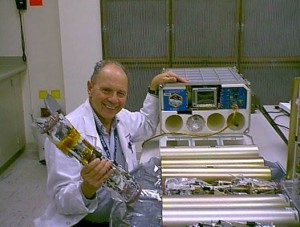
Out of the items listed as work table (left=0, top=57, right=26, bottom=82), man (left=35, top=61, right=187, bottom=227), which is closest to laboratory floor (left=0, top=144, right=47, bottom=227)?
work table (left=0, top=57, right=26, bottom=82)

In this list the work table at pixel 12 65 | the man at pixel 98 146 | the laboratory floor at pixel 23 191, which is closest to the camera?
the man at pixel 98 146

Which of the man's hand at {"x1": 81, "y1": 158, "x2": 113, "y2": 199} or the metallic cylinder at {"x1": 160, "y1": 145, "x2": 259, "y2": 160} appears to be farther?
the metallic cylinder at {"x1": 160, "y1": 145, "x2": 259, "y2": 160}

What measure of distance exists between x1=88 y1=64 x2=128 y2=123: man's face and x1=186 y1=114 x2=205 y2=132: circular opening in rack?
1.32ft

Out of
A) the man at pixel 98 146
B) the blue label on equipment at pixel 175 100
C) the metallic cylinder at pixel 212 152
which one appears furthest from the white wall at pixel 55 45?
the metallic cylinder at pixel 212 152

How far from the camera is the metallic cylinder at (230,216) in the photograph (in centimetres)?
106

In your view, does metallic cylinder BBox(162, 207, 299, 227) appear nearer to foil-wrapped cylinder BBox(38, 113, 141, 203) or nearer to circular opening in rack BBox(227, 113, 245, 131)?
foil-wrapped cylinder BBox(38, 113, 141, 203)

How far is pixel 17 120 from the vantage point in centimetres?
389

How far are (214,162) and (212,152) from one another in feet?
0.30

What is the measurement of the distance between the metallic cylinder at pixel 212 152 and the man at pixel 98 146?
25 cm

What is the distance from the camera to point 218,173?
1.39 m

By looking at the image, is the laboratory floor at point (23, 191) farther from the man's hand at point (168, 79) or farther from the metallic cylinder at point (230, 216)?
the metallic cylinder at point (230, 216)

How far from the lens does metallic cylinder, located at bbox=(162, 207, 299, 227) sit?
1.06m

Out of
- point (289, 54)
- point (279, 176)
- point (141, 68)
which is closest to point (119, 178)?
point (279, 176)

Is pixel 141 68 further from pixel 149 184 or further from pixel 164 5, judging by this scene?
pixel 149 184
